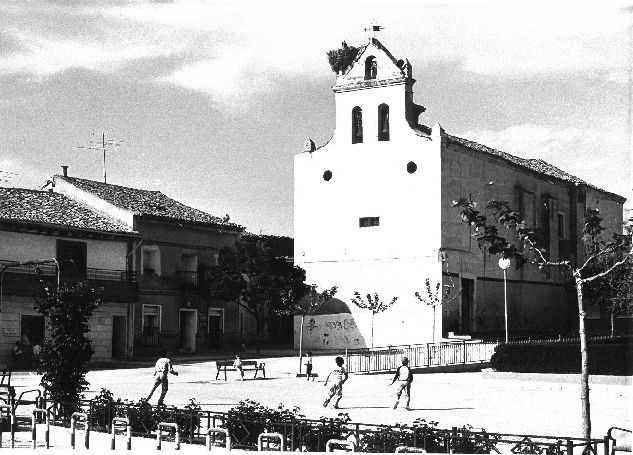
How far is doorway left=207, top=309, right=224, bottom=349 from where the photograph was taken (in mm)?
47250

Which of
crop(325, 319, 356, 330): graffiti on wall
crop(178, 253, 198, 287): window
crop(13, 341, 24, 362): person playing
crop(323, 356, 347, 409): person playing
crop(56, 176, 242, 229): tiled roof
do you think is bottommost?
crop(323, 356, 347, 409): person playing

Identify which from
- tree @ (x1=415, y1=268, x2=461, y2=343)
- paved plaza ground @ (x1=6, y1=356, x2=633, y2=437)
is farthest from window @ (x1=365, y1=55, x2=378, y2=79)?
paved plaza ground @ (x1=6, y1=356, x2=633, y2=437)

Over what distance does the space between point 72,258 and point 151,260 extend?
5651 mm

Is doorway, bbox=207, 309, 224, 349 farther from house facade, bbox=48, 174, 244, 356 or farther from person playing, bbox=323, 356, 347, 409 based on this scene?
person playing, bbox=323, 356, 347, 409

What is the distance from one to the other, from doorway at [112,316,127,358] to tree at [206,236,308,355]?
185 inches

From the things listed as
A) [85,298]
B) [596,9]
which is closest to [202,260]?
[85,298]

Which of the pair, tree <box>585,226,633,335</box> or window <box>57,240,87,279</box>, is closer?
window <box>57,240,87,279</box>

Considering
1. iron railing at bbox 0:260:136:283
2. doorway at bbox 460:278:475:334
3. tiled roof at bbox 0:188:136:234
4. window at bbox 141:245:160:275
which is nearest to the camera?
iron railing at bbox 0:260:136:283

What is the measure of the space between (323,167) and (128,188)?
9961 mm

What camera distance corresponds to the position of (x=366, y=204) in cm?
4703

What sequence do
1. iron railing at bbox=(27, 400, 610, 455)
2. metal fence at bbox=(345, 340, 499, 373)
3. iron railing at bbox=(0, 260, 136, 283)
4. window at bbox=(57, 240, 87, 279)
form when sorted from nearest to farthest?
iron railing at bbox=(27, 400, 610, 455) → metal fence at bbox=(345, 340, 499, 373) → iron railing at bbox=(0, 260, 136, 283) → window at bbox=(57, 240, 87, 279)

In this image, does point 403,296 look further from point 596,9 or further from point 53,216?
point 596,9

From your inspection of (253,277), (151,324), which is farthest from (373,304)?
(151,324)

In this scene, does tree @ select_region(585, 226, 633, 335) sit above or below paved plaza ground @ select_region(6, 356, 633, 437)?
above
